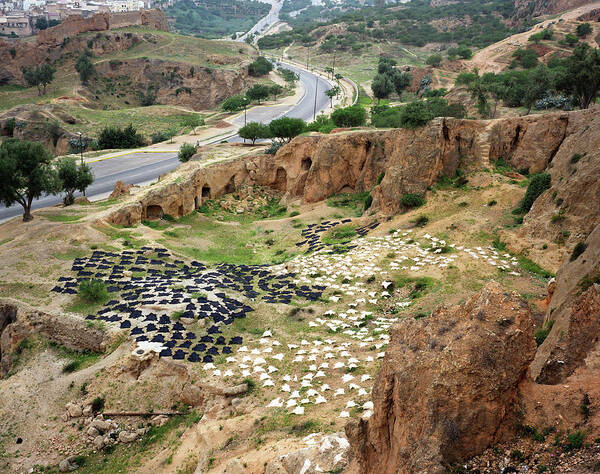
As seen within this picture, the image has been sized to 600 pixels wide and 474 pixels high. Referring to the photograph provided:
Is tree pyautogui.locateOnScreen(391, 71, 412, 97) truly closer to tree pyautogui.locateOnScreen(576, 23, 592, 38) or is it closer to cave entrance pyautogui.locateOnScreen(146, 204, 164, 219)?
tree pyautogui.locateOnScreen(576, 23, 592, 38)

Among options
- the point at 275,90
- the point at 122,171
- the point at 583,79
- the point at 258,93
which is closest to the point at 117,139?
the point at 122,171

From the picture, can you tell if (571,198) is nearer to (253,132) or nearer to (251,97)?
(253,132)

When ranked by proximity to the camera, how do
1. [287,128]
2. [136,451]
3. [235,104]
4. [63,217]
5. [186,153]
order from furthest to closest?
[235,104]
[287,128]
[186,153]
[63,217]
[136,451]

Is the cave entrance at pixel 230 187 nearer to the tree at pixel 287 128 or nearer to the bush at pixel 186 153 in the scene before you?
the bush at pixel 186 153

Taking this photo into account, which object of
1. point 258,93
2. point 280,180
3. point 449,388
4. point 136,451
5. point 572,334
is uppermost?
point 258,93

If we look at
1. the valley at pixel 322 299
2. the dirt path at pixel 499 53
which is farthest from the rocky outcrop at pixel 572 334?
the dirt path at pixel 499 53

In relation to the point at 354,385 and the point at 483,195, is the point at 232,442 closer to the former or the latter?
the point at 354,385
